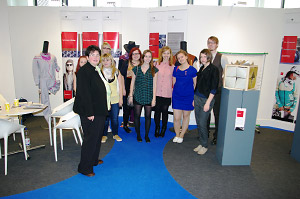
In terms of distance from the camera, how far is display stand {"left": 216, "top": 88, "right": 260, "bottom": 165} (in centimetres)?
298

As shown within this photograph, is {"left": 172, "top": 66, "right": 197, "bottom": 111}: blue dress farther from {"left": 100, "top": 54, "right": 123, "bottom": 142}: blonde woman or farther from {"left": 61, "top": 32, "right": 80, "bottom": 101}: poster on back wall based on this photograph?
{"left": 61, "top": 32, "right": 80, "bottom": 101}: poster on back wall

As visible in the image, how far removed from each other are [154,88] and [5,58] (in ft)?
8.72

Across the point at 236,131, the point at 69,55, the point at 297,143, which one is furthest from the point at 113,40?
the point at 297,143

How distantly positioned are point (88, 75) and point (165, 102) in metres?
1.77

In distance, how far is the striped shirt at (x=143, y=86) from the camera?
12.1 ft

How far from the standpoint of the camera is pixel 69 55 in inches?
209

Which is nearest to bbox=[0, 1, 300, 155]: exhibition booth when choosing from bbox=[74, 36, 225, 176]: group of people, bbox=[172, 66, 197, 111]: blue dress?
bbox=[74, 36, 225, 176]: group of people

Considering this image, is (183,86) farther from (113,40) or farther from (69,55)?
(69,55)

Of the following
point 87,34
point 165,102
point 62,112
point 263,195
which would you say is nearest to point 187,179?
point 263,195

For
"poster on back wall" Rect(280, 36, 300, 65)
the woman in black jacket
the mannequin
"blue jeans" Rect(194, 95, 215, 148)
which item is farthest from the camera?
"poster on back wall" Rect(280, 36, 300, 65)

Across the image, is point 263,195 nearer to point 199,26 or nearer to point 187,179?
point 187,179

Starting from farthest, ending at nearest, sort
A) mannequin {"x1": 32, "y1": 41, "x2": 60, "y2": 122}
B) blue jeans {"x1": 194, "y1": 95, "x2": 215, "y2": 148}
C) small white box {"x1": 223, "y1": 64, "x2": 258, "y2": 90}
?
mannequin {"x1": 32, "y1": 41, "x2": 60, "y2": 122} < blue jeans {"x1": 194, "y1": 95, "x2": 215, "y2": 148} < small white box {"x1": 223, "y1": 64, "x2": 258, "y2": 90}

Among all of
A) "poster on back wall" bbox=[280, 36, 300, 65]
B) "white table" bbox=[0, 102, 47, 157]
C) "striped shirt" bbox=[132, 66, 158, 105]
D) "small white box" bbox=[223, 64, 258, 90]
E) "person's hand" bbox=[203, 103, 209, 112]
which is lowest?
"white table" bbox=[0, 102, 47, 157]

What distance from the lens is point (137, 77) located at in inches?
147
